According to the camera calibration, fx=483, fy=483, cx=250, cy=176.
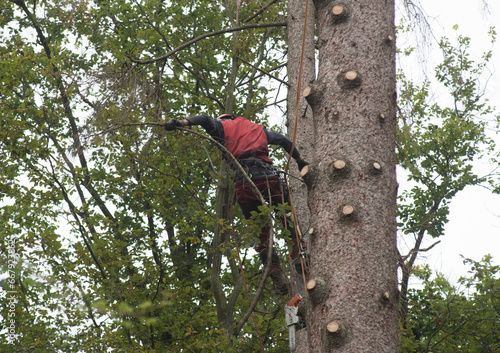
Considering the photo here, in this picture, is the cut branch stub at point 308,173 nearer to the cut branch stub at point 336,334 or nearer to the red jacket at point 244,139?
the cut branch stub at point 336,334

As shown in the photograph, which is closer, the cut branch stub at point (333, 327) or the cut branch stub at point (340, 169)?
the cut branch stub at point (333, 327)

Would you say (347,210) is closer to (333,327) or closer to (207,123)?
(333,327)

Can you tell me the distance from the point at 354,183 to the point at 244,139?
A: 254cm

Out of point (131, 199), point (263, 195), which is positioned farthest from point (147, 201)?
point (263, 195)

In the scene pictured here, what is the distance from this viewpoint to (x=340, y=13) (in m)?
2.23

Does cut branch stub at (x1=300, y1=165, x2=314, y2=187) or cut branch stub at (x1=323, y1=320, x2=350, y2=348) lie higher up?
cut branch stub at (x1=300, y1=165, x2=314, y2=187)

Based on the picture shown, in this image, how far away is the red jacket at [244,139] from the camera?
4.39 metres

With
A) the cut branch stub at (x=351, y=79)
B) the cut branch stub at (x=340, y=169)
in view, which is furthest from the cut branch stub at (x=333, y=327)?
the cut branch stub at (x=351, y=79)

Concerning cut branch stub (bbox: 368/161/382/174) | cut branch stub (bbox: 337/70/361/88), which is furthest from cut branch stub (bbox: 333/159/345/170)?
cut branch stub (bbox: 337/70/361/88)

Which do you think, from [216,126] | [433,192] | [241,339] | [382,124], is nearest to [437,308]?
[433,192]

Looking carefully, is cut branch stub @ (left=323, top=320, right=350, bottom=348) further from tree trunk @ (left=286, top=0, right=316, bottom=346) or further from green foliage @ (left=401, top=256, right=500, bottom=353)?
green foliage @ (left=401, top=256, right=500, bottom=353)

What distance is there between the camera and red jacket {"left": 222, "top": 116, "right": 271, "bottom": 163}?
14.4ft

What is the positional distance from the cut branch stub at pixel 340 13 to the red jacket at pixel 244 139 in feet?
7.27

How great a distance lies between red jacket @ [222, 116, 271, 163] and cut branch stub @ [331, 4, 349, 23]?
7.27 feet
